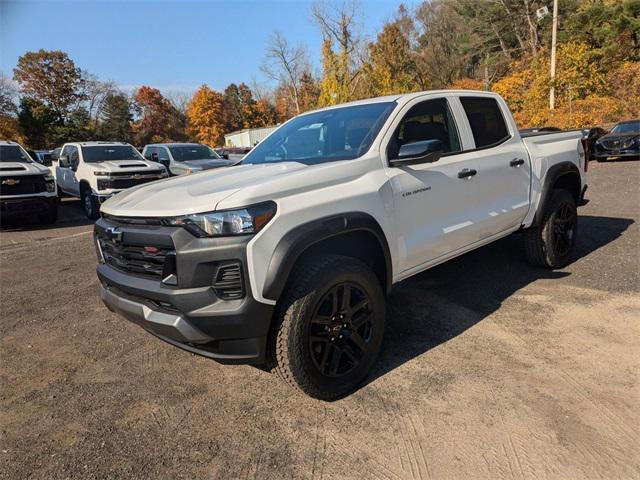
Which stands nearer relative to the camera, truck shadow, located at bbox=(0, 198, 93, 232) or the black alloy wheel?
the black alloy wheel

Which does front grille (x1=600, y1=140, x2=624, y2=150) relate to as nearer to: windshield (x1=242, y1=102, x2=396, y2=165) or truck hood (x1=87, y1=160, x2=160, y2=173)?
truck hood (x1=87, y1=160, x2=160, y2=173)

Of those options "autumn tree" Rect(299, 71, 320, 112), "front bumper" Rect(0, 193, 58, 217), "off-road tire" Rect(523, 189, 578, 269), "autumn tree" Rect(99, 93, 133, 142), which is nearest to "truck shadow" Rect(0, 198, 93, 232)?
"front bumper" Rect(0, 193, 58, 217)

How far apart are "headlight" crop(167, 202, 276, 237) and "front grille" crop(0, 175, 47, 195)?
892cm

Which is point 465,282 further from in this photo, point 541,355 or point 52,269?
point 52,269

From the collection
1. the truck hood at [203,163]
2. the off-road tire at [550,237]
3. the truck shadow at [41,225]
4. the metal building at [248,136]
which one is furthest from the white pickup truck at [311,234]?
the metal building at [248,136]

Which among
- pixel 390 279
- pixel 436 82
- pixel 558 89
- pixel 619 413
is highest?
pixel 436 82

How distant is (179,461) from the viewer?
2.33 metres

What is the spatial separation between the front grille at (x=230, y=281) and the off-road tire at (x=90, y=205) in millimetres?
9653

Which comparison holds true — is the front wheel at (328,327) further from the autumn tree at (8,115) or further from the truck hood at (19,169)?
the autumn tree at (8,115)

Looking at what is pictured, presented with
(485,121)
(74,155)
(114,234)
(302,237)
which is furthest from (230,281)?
(74,155)

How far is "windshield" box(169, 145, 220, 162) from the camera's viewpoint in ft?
43.0

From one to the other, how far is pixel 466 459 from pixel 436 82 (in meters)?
42.7

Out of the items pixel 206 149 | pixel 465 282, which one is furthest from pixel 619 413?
pixel 206 149

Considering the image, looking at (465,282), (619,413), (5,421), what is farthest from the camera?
(465,282)
